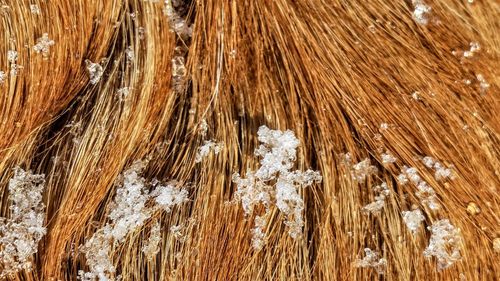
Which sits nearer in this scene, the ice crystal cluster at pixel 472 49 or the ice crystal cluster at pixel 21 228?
the ice crystal cluster at pixel 472 49

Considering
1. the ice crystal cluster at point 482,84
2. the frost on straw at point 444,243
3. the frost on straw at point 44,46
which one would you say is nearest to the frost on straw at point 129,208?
the frost on straw at point 44,46

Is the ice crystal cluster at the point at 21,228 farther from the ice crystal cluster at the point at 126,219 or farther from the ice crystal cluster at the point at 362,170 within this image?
the ice crystal cluster at the point at 362,170

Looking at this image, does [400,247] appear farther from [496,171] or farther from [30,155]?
[30,155]

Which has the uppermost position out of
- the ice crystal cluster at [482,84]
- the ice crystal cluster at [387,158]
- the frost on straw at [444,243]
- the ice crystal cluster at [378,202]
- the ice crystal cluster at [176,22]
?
the ice crystal cluster at [176,22]

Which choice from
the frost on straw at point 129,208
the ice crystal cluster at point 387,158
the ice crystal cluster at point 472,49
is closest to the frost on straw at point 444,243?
the ice crystal cluster at point 387,158

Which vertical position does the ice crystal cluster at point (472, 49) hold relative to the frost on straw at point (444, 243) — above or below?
above

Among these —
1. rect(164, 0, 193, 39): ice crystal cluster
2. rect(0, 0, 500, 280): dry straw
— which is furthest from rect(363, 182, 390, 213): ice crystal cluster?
rect(164, 0, 193, 39): ice crystal cluster

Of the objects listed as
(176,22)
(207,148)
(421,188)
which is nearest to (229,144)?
(207,148)
